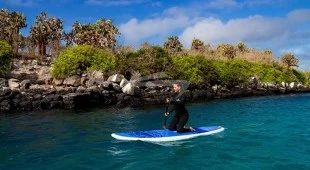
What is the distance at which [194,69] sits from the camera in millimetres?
49312

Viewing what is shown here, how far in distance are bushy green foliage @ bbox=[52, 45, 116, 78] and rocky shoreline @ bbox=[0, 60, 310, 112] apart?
41.9 inches

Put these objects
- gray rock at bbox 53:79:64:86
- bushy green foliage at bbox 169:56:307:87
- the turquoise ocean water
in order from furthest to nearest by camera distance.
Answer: bushy green foliage at bbox 169:56:307:87, gray rock at bbox 53:79:64:86, the turquoise ocean water

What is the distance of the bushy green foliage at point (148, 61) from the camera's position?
4638cm

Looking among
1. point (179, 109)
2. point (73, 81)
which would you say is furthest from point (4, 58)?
point (179, 109)

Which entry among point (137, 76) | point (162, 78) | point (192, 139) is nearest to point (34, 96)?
point (137, 76)

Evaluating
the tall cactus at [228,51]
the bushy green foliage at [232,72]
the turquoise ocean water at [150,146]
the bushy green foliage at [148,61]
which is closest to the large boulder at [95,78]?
the bushy green foliage at [148,61]

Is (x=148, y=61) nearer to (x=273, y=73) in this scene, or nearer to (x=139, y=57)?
(x=139, y=57)

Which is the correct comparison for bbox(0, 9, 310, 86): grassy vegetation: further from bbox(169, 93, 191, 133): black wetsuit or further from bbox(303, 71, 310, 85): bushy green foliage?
bbox(169, 93, 191, 133): black wetsuit

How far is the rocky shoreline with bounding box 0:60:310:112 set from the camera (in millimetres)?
35469

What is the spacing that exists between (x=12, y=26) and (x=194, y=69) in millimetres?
34093

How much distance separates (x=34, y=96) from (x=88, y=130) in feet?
52.5

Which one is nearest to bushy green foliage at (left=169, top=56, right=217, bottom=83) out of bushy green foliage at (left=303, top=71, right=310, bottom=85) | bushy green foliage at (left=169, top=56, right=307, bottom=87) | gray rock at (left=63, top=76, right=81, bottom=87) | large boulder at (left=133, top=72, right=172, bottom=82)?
bushy green foliage at (left=169, top=56, right=307, bottom=87)

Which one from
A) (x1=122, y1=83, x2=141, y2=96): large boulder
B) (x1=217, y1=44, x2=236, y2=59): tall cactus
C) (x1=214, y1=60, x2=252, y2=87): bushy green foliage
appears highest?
(x1=217, y1=44, x2=236, y2=59): tall cactus

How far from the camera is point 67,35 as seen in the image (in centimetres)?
7369
